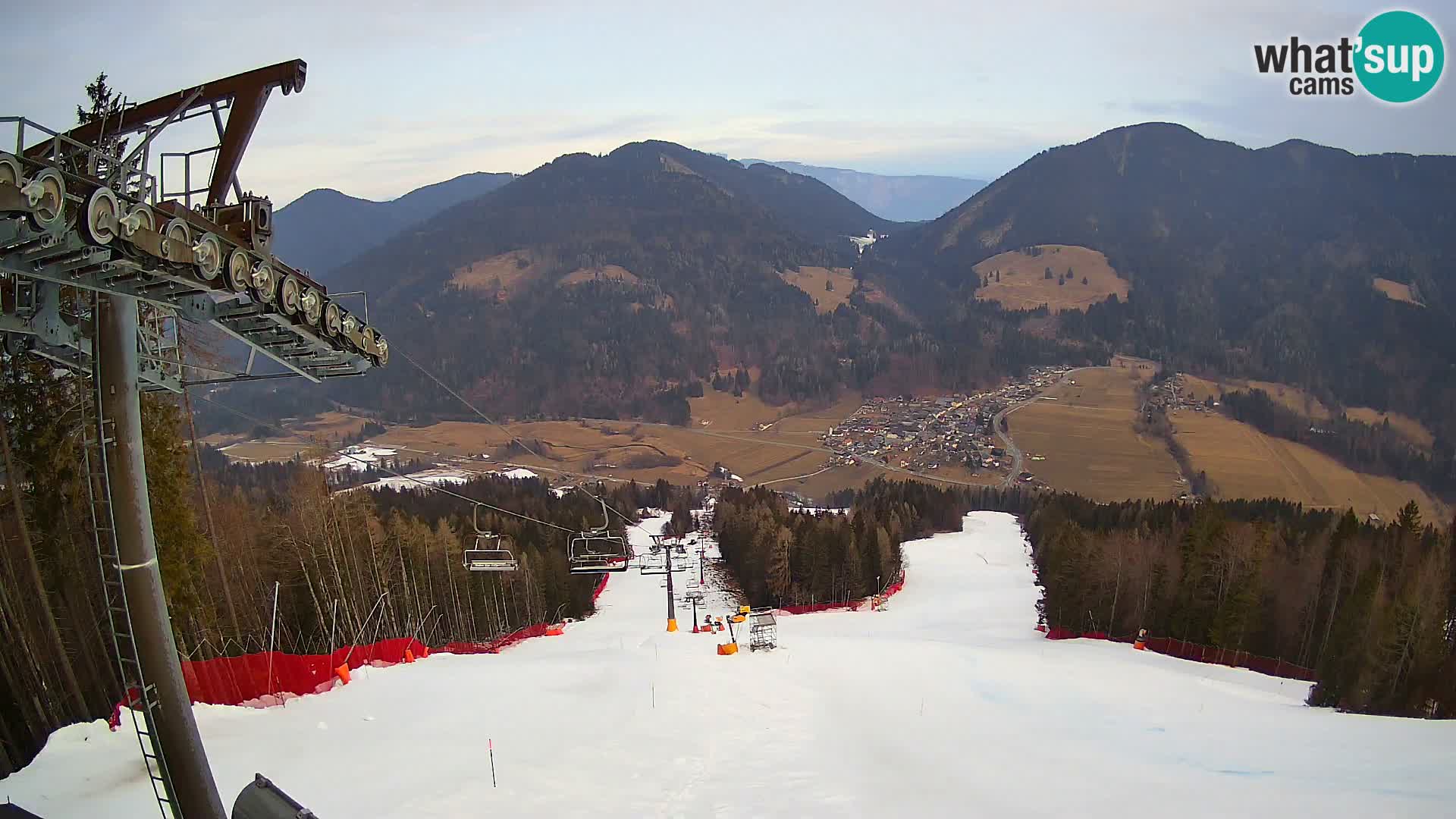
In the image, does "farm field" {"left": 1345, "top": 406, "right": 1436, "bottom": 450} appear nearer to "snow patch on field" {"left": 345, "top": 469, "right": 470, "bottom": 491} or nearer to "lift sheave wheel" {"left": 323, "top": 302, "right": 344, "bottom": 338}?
"snow patch on field" {"left": 345, "top": 469, "right": 470, "bottom": 491}

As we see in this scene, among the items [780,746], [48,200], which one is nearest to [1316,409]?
[780,746]

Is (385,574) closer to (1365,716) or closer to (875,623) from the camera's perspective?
(875,623)

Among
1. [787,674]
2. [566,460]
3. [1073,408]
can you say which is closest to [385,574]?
[787,674]

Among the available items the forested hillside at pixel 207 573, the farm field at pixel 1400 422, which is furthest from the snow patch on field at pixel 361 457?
the farm field at pixel 1400 422

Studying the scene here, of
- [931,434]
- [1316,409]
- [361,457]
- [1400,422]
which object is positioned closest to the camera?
[361,457]

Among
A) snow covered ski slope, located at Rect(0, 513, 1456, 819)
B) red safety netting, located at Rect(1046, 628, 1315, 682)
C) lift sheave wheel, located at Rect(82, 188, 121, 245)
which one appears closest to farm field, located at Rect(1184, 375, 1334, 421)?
red safety netting, located at Rect(1046, 628, 1315, 682)

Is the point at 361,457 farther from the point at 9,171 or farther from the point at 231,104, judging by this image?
the point at 9,171
